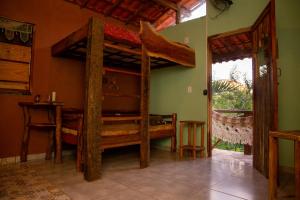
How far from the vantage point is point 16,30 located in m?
3.38

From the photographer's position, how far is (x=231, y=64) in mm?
6820

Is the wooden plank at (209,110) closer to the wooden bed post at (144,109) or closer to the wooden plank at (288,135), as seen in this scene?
the wooden bed post at (144,109)

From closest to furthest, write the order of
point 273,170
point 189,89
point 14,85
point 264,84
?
point 273,170 < point 264,84 < point 14,85 < point 189,89

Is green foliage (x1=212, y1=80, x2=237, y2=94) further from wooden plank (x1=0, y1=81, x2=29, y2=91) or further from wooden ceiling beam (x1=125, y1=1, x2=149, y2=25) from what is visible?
wooden plank (x1=0, y1=81, x2=29, y2=91)

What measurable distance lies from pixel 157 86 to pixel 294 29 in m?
2.91

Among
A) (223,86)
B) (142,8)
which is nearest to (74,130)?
(142,8)

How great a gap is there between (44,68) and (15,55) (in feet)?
1.60

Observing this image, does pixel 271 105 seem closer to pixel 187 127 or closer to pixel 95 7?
pixel 187 127

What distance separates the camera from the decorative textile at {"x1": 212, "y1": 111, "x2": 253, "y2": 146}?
4.41 metres

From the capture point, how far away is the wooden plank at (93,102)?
250 centimetres

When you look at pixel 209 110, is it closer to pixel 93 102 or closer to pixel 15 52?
pixel 93 102

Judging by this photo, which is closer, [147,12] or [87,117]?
[87,117]

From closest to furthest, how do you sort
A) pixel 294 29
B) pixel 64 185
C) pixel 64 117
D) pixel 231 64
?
pixel 64 185, pixel 294 29, pixel 64 117, pixel 231 64

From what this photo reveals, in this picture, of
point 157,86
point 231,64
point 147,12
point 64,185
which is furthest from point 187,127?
point 231,64
